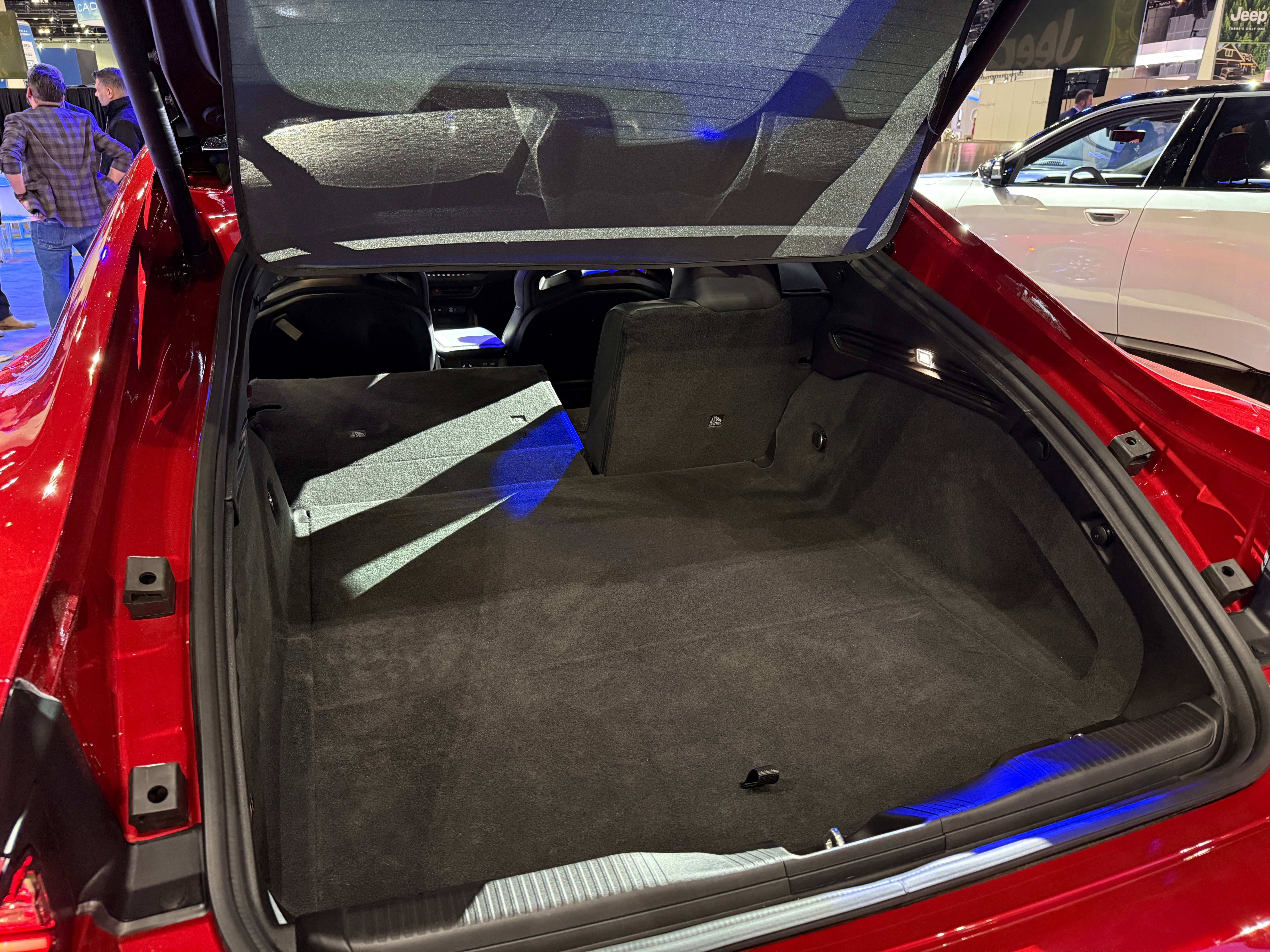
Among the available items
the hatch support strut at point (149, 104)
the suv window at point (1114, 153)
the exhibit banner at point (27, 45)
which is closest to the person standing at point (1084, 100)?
the suv window at point (1114, 153)

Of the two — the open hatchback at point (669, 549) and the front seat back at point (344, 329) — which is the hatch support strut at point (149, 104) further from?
the front seat back at point (344, 329)

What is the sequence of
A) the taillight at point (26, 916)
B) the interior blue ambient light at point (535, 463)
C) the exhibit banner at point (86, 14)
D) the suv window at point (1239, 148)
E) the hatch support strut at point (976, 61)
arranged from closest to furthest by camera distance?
1. the taillight at point (26, 916)
2. the hatch support strut at point (976, 61)
3. the interior blue ambient light at point (535, 463)
4. the suv window at point (1239, 148)
5. the exhibit banner at point (86, 14)

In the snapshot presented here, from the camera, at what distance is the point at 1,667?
74 centimetres

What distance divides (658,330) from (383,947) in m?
1.72

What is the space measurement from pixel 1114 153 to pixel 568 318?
4.48 m

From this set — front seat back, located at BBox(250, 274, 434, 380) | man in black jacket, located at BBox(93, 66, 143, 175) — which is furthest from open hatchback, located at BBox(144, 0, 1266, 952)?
man in black jacket, located at BBox(93, 66, 143, 175)

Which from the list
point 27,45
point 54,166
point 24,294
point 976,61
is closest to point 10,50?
point 27,45

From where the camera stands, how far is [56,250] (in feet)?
17.2

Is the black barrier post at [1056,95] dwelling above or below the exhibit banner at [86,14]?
below

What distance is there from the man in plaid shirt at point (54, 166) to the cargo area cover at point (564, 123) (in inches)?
183

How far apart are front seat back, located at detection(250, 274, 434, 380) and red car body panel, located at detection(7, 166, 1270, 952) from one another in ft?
4.35

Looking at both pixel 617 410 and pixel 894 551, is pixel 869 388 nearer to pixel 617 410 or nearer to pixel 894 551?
pixel 894 551

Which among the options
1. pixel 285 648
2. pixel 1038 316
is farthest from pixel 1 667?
pixel 1038 316

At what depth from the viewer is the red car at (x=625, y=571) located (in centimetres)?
89
